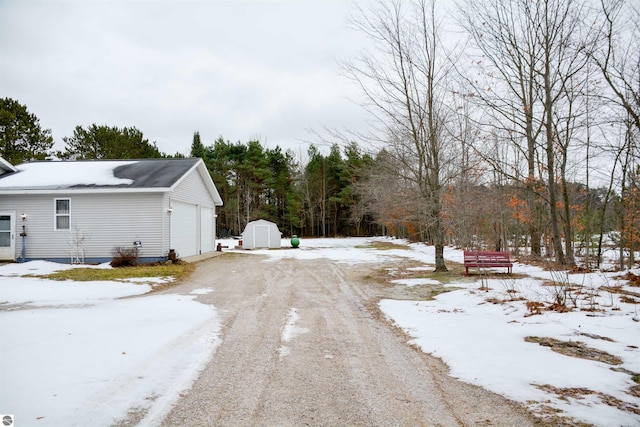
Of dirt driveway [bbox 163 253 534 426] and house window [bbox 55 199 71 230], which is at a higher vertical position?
house window [bbox 55 199 71 230]

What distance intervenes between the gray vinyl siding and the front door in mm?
183

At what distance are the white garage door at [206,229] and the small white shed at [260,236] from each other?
4.39 metres

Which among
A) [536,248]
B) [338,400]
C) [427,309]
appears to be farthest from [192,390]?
[536,248]

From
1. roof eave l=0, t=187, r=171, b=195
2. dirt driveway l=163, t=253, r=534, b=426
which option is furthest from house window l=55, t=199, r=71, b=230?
dirt driveway l=163, t=253, r=534, b=426

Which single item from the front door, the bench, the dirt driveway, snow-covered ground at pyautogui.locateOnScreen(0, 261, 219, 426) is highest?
the front door

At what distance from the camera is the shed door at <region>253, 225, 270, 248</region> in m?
24.3

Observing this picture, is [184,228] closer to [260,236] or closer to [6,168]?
[6,168]

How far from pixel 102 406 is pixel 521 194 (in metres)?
18.0

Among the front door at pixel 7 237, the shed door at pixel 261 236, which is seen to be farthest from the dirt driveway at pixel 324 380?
the shed door at pixel 261 236

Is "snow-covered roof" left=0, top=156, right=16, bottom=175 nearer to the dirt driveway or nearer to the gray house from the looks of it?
the gray house

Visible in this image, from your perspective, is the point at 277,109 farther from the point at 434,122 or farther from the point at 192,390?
the point at 192,390

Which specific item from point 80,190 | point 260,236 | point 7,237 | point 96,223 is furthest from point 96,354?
point 260,236

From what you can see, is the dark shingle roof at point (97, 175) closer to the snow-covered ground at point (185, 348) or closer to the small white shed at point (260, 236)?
the snow-covered ground at point (185, 348)

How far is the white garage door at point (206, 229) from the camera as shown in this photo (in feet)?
58.7
